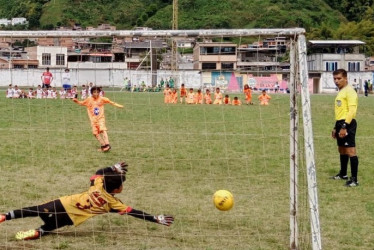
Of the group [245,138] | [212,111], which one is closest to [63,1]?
[212,111]

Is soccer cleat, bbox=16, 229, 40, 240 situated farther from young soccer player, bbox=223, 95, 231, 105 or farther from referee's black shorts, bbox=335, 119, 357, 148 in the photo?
young soccer player, bbox=223, 95, 231, 105

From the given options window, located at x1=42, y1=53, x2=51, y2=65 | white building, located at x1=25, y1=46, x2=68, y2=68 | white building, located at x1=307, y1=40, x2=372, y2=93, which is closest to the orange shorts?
white building, located at x1=25, y1=46, x2=68, y2=68

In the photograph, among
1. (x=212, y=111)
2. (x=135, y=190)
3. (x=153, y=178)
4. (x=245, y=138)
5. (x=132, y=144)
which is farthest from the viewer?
(x=212, y=111)

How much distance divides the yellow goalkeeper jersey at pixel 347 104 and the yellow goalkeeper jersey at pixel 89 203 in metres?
4.40

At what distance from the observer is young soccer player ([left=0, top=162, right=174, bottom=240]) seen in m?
6.52

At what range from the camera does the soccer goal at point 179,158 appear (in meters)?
6.44

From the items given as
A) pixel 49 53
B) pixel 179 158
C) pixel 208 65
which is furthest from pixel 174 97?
pixel 49 53

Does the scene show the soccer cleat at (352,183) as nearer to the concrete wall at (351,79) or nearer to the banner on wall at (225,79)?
the banner on wall at (225,79)

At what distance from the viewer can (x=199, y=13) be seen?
113062 millimetres

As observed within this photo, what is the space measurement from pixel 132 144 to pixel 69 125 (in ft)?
15.4

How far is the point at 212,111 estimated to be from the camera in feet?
85.0

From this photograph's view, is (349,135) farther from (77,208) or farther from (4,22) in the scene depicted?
(4,22)

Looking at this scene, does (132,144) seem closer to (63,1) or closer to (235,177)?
(235,177)

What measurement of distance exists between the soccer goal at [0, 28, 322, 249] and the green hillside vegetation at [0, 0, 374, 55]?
9089 cm
